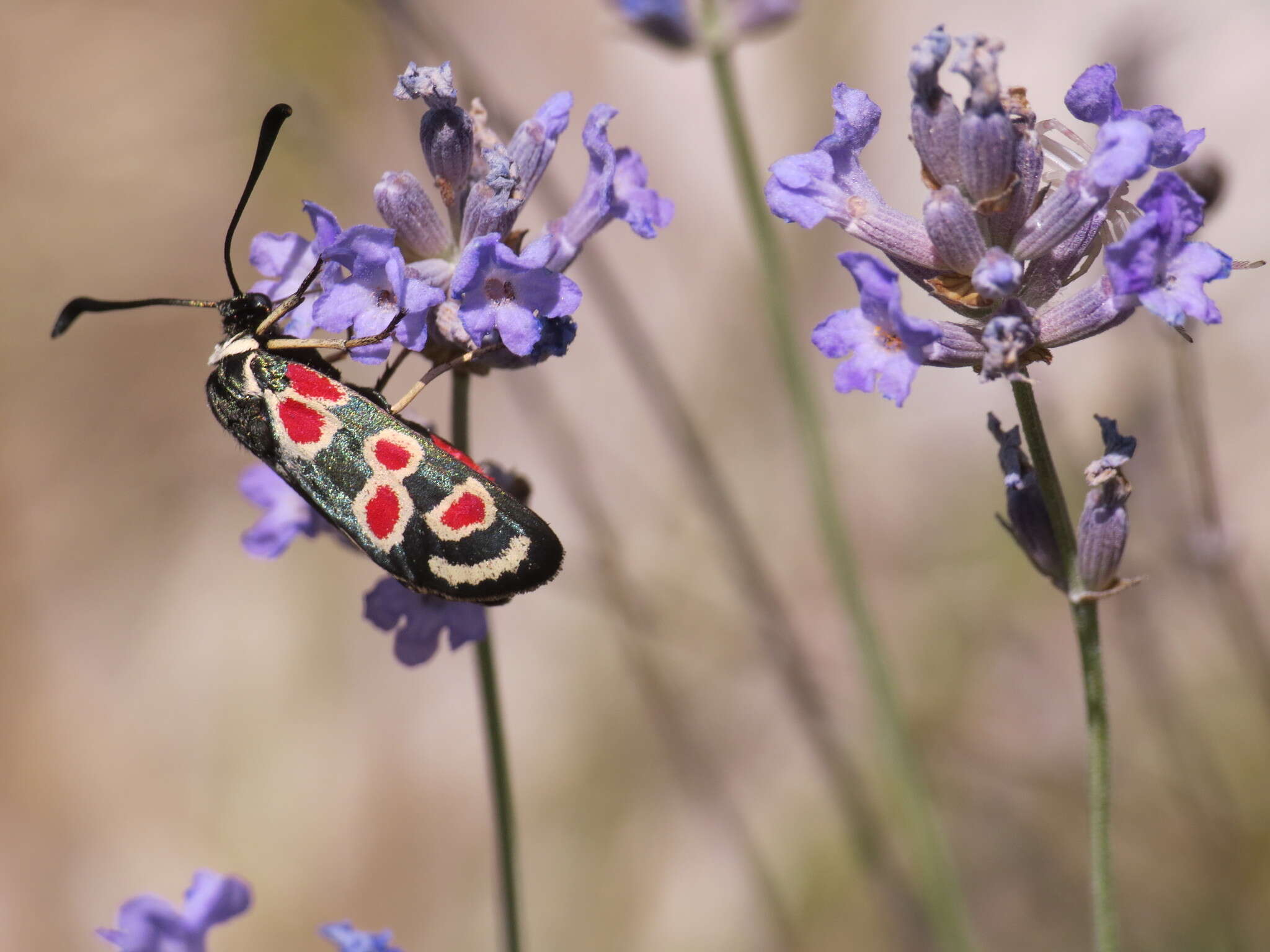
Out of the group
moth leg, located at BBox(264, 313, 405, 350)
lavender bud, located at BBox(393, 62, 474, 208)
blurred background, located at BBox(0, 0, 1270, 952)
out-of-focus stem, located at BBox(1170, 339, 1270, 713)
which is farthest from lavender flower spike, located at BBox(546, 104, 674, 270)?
out-of-focus stem, located at BBox(1170, 339, 1270, 713)

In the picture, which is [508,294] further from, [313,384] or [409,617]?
[409,617]

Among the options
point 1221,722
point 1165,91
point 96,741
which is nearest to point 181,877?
point 96,741

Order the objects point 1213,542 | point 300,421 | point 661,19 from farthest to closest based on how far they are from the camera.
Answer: point 1213,542
point 661,19
point 300,421

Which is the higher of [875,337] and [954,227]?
[954,227]

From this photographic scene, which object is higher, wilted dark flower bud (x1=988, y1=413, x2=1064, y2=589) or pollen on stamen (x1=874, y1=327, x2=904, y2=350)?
pollen on stamen (x1=874, y1=327, x2=904, y2=350)

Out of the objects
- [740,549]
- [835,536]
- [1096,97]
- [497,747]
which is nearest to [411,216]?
[497,747]

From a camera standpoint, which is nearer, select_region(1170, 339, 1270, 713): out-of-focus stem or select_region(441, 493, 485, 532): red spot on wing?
select_region(441, 493, 485, 532): red spot on wing

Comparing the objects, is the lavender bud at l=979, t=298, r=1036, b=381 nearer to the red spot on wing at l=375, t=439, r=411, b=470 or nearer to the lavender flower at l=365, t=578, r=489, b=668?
the red spot on wing at l=375, t=439, r=411, b=470

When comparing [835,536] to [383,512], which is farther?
[835,536]
